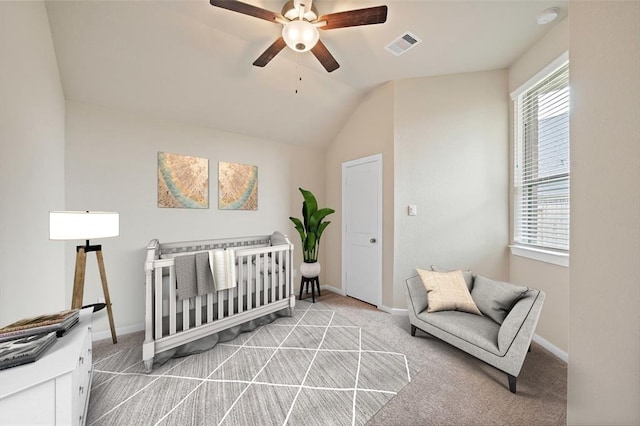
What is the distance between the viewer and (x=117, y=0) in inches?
67.7

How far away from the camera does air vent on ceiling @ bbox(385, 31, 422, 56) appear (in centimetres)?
211

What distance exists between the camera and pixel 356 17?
5.14 feet

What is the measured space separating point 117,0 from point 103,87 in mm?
839

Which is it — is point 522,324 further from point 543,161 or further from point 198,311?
point 198,311

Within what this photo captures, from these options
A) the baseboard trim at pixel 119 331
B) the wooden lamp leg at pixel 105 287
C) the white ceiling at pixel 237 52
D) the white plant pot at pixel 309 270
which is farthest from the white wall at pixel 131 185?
the white plant pot at pixel 309 270

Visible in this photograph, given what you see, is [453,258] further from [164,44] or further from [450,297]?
[164,44]

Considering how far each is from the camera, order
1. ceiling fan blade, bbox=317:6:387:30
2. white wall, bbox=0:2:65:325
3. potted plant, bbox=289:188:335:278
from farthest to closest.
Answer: potted plant, bbox=289:188:335:278, ceiling fan blade, bbox=317:6:387:30, white wall, bbox=0:2:65:325

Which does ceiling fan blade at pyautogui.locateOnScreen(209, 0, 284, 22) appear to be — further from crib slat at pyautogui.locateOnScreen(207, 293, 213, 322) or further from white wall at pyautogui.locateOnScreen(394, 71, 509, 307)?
crib slat at pyautogui.locateOnScreen(207, 293, 213, 322)

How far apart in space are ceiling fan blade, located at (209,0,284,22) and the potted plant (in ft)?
6.33

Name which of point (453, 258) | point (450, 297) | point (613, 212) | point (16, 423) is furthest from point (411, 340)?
point (16, 423)

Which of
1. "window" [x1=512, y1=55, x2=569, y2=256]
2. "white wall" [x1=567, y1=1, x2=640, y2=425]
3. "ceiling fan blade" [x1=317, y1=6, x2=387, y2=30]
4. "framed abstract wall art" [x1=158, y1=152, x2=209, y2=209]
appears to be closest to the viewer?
"white wall" [x1=567, y1=1, x2=640, y2=425]

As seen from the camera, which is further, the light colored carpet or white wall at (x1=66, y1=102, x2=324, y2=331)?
white wall at (x1=66, y1=102, x2=324, y2=331)

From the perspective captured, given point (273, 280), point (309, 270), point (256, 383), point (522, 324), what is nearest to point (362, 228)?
point (309, 270)

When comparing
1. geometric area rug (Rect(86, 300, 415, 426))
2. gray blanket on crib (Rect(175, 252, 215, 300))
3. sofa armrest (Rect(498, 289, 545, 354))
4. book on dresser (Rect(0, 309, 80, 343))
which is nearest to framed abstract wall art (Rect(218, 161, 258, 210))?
gray blanket on crib (Rect(175, 252, 215, 300))
